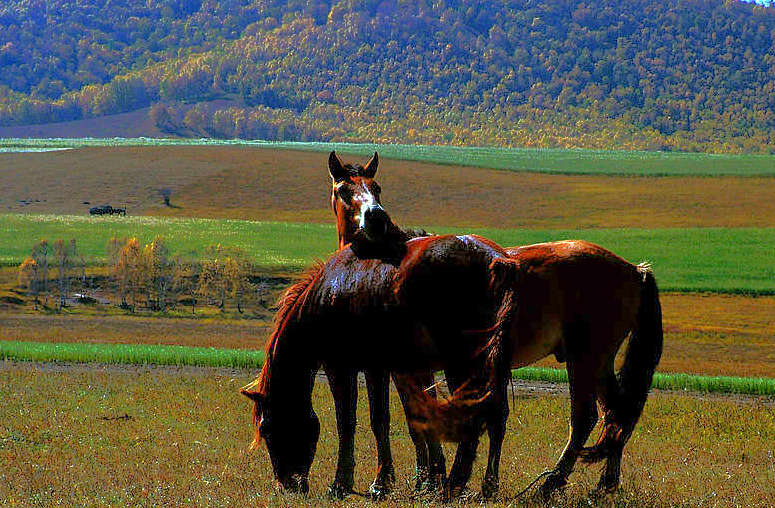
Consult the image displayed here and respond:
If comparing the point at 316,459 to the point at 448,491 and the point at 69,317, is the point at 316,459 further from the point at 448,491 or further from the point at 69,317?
the point at 69,317

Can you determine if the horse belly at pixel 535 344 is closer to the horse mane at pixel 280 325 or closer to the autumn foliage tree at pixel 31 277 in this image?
the horse mane at pixel 280 325

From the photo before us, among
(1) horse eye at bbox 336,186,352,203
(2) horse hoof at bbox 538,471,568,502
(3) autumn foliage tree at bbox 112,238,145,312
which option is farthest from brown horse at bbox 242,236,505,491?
(3) autumn foliage tree at bbox 112,238,145,312

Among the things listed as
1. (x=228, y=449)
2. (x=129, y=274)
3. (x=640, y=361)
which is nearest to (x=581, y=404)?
(x=640, y=361)

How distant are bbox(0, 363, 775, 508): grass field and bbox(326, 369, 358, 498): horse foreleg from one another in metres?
0.20

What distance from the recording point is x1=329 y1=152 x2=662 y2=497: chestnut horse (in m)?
9.23

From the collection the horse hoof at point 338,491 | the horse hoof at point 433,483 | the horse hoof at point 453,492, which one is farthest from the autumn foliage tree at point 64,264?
the horse hoof at point 453,492

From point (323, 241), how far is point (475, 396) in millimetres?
46701

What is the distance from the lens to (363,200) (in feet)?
30.0

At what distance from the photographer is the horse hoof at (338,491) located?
8.98 m

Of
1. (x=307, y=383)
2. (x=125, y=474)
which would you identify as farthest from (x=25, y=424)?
(x=307, y=383)

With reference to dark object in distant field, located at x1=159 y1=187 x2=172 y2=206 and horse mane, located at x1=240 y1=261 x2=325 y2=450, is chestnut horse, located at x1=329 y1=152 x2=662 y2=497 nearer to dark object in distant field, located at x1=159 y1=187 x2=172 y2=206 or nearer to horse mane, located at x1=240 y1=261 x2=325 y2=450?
horse mane, located at x1=240 y1=261 x2=325 y2=450

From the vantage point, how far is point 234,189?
72.0m

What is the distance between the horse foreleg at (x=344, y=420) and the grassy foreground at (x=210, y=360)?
43.9 ft

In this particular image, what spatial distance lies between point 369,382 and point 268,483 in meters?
1.60
